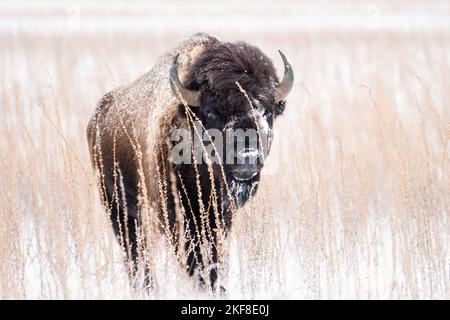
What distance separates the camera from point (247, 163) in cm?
493

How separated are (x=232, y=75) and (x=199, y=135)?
568mm

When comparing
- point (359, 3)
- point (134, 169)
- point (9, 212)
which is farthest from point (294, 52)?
point (359, 3)

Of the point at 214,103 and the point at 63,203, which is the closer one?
the point at 214,103

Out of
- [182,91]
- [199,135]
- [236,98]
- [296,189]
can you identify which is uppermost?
[182,91]

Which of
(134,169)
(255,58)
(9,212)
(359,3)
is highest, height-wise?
(359,3)

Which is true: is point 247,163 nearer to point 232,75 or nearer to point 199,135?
point 199,135

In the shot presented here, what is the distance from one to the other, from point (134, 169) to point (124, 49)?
1206 centimetres

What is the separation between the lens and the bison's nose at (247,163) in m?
4.93

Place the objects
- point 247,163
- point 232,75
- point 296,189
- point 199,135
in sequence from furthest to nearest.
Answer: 1. point 296,189
2. point 199,135
3. point 232,75
4. point 247,163

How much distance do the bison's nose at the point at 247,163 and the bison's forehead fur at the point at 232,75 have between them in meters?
0.45

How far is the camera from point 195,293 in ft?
16.7

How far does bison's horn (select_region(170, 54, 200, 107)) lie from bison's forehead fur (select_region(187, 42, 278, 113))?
0.07 metres

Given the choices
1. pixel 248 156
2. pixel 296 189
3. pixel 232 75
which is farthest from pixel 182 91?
pixel 296 189

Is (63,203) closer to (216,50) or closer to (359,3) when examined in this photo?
(216,50)
